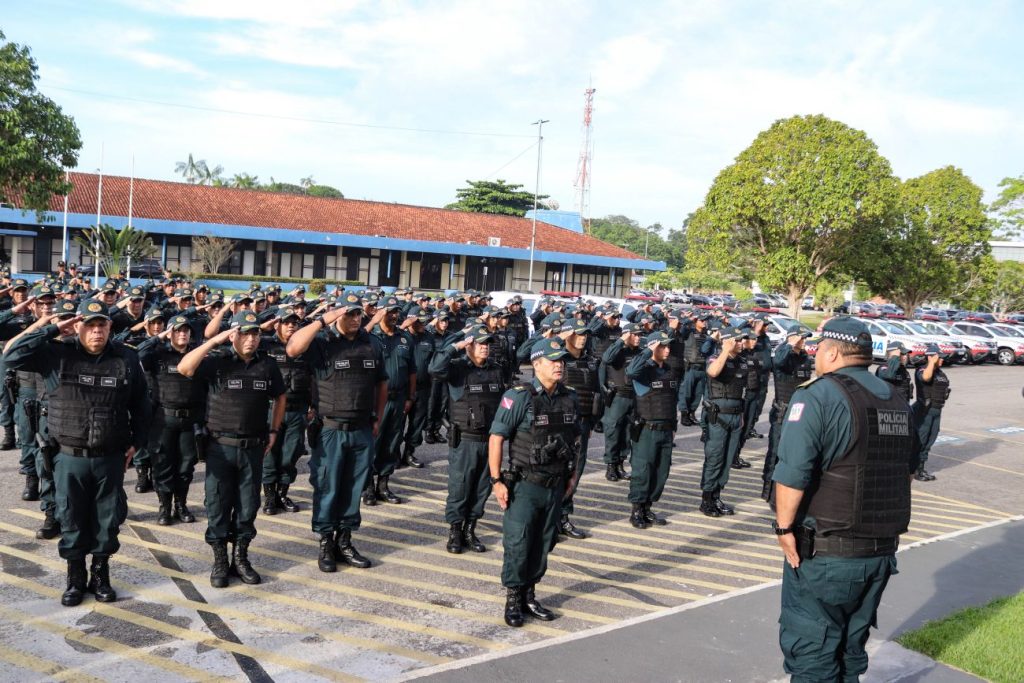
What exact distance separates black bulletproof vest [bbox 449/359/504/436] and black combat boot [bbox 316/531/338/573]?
4.99 feet

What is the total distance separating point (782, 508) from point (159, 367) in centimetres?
571

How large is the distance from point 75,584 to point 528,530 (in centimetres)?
323

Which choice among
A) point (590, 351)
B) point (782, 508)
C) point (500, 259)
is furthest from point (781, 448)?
point (500, 259)

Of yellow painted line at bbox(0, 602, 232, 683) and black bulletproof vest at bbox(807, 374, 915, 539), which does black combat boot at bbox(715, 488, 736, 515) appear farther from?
yellow painted line at bbox(0, 602, 232, 683)

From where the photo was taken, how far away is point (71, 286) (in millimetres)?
14484

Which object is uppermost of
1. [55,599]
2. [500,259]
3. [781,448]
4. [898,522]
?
[500,259]

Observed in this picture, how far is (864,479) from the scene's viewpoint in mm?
4191

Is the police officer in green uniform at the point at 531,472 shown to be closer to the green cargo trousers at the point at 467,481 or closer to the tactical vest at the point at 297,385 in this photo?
the green cargo trousers at the point at 467,481

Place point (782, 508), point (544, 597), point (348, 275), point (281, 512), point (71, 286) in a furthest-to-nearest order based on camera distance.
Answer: point (348, 275) → point (71, 286) → point (281, 512) → point (544, 597) → point (782, 508)

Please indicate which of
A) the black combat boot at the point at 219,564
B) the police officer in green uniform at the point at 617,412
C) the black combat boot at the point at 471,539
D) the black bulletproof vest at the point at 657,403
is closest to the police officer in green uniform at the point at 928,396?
the police officer in green uniform at the point at 617,412

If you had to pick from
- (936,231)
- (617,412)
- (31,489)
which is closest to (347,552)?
(31,489)

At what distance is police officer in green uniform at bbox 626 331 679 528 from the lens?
8.55 m

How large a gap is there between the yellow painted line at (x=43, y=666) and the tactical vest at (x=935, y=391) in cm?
1133

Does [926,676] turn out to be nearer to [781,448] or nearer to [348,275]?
[781,448]
